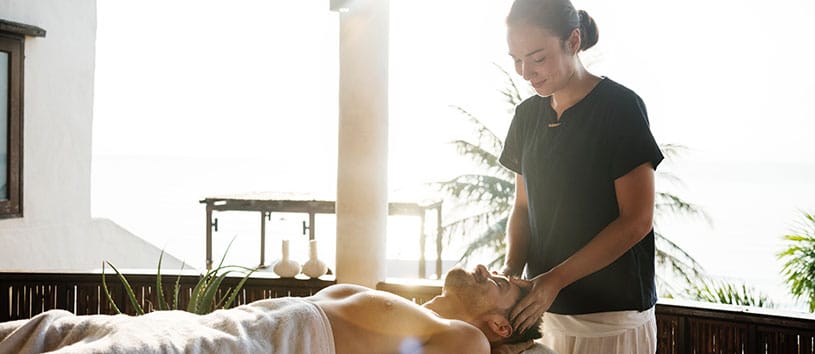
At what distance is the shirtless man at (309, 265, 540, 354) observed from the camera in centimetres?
203

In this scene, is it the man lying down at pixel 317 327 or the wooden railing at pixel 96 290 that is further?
the wooden railing at pixel 96 290

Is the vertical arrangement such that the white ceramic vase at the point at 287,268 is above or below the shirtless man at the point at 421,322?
below

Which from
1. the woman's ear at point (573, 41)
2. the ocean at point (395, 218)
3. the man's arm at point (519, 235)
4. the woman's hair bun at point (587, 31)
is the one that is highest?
the woman's hair bun at point (587, 31)

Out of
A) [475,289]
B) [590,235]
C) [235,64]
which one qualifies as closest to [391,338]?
[475,289]

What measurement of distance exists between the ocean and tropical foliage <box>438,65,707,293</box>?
0.45m

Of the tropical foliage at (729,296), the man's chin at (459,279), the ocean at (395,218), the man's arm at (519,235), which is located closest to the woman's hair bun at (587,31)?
the man's arm at (519,235)

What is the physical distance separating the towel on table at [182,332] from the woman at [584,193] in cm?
52

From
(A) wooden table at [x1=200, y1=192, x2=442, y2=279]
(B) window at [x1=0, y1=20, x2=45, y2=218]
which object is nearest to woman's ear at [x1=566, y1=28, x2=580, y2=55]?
(B) window at [x1=0, y1=20, x2=45, y2=218]

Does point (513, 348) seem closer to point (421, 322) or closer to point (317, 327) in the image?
point (421, 322)

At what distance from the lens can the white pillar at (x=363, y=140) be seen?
376 centimetres

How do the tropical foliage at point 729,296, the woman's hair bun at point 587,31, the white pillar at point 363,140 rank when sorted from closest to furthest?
the woman's hair bun at point 587,31, the white pillar at point 363,140, the tropical foliage at point 729,296

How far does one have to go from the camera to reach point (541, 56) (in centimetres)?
183

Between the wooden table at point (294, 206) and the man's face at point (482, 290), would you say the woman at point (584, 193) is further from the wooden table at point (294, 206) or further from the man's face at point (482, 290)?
the wooden table at point (294, 206)

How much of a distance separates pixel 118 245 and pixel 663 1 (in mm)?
17528
